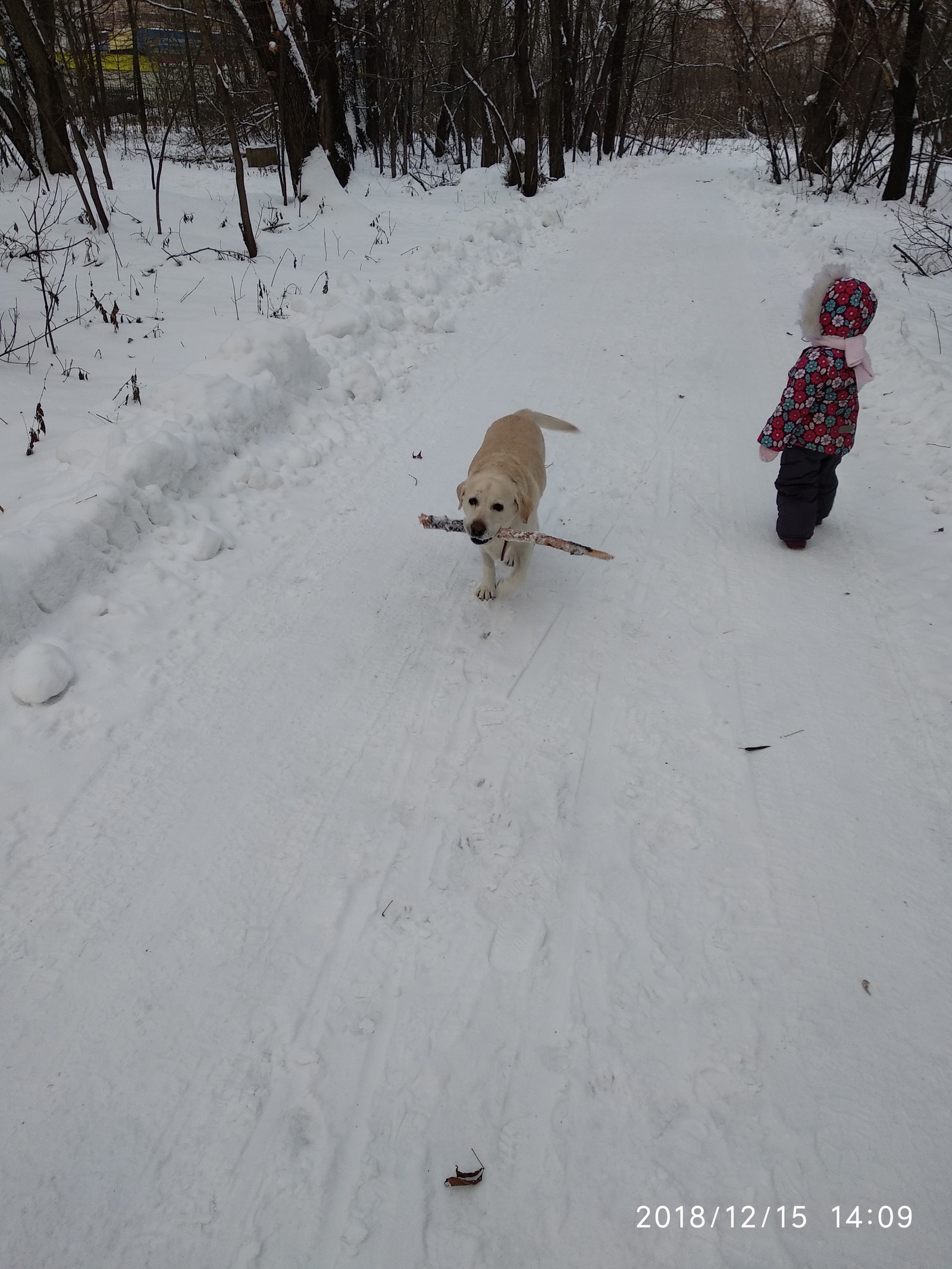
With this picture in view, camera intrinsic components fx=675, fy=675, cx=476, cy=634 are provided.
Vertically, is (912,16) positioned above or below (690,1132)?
above

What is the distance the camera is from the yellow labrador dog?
3389mm

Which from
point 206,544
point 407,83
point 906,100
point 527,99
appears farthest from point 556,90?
point 206,544

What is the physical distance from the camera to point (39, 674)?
297 cm

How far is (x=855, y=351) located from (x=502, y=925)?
3732 millimetres

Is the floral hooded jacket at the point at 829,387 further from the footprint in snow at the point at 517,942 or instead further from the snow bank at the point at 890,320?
the footprint in snow at the point at 517,942

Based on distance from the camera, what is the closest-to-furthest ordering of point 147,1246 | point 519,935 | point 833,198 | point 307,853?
point 147,1246 → point 519,935 → point 307,853 → point 833,198

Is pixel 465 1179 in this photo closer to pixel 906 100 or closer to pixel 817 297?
pixel 817 297

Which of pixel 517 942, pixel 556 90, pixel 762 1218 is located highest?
pixel 556 90

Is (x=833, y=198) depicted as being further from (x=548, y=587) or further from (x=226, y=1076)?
(x=226, y=1076)

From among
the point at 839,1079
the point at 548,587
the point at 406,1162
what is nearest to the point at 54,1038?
the point at 406,1162

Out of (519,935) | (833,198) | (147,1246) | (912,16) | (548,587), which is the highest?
(912,16)

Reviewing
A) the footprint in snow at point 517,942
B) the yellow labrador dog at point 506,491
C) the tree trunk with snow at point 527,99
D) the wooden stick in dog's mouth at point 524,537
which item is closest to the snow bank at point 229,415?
the wooden stick in dog's mouth at point 524,537

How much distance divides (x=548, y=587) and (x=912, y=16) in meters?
14.3

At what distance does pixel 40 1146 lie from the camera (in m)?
1.83
